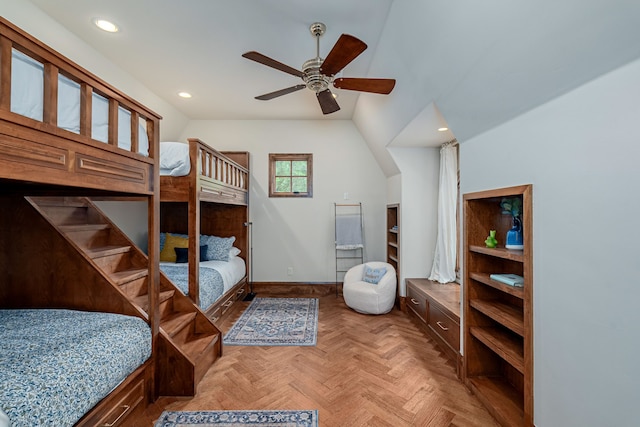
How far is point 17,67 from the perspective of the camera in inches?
43.2

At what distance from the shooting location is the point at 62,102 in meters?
1.31

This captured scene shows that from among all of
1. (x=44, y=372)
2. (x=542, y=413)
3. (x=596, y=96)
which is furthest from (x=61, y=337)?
(x=596, y=96)

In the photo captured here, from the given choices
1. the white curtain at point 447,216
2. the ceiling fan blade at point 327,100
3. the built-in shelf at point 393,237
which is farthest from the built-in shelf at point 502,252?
the built-in shelf at point 393,237

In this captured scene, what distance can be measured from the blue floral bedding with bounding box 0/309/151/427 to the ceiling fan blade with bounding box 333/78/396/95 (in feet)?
7.62

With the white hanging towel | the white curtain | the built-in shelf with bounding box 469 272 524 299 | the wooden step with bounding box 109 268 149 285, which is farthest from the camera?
the white hanging towel

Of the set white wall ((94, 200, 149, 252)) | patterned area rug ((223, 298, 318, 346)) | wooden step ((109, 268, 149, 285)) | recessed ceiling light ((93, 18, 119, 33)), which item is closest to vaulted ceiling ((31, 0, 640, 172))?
recessed ceiling light ((93, 18, 119, 33))

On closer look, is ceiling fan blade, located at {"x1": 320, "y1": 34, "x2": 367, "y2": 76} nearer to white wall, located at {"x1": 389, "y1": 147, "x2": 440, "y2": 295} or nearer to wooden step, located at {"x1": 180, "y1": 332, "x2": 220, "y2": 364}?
white wall, located at {"x1": 389, "y1": 147, "x2": 440, "y2": 295}

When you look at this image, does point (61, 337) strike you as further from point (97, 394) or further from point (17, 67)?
point (17, 67)

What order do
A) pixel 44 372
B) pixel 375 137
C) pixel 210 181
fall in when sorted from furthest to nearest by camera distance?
pixel 375 137, pixel 210 181, pixel 44 372

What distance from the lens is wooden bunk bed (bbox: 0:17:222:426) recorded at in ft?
3.63

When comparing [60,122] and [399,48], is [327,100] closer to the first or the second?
[399,48]

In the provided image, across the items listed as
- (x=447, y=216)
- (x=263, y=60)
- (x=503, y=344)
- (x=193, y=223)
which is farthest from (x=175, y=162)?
(x=447, y=216)

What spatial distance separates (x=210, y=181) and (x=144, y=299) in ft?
4.33

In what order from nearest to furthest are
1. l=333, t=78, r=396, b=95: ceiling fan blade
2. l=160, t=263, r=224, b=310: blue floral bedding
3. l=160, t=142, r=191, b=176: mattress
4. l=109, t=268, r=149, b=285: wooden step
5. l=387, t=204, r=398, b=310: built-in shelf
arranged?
1. l=109, t=268, r=149, b=285: wooden step
2. l=333, t=78, r=396, b=95: ceiling fan blade
3. l=160, t=142, r=191, b=176: mattress
4. l=160, t=263, r=224, b=310: blue floral bedding
5. l=387, t=204, r=398, b=310: built-in shelf
